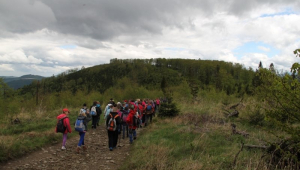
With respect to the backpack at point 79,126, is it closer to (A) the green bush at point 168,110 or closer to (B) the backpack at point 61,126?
(B) the backpack at point 61,126

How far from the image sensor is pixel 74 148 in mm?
7641

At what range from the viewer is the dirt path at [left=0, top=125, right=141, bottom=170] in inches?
228

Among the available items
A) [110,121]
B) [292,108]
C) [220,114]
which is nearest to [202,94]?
[220,114]

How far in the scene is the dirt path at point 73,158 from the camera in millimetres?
5789

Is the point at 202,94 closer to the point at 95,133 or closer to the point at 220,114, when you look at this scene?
the point at 220,114

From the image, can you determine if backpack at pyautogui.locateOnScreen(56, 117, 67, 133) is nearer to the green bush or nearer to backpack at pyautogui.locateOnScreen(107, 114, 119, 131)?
backpack at pyautogui.locateOnScreen(107, 114, 119, 131)

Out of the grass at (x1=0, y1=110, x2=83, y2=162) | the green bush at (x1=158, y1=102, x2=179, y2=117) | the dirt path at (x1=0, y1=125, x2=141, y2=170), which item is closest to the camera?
the dirt path at (x1=0, y1=125, x2=141, y2=170)

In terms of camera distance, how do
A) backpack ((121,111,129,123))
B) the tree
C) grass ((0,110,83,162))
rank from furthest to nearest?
backpack ((121,111,129,123))
grass ((0,110,83,162))
the tree

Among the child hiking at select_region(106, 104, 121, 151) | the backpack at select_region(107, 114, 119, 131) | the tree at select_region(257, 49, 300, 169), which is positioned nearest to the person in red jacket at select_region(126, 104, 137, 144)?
the child hiking at select_region(106, 104, 121, 151)

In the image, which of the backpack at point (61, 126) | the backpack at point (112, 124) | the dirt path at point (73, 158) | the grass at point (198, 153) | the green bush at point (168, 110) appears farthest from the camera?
the green bush at point (168, 110)

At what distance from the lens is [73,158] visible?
6.50 m

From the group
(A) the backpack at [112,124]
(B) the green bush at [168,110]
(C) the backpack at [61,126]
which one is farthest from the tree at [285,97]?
(B) the green bush at [168,110]

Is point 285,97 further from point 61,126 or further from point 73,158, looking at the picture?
point 61,126

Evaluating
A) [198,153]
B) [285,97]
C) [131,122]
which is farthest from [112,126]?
[285,97]
